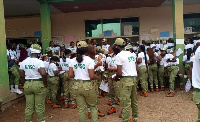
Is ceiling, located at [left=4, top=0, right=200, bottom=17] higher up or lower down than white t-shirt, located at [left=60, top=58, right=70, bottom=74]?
higher up

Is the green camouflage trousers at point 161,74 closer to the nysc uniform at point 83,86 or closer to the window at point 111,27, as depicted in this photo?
the window at point 111,27

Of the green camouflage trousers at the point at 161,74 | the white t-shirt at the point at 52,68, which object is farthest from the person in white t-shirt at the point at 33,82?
the green camouflage trousers at the point at 161,74

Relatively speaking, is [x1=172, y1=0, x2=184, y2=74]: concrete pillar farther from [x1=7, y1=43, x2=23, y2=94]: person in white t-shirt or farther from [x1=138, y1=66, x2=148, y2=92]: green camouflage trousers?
[x1=7, y1=43, x2=23, y2=94]: person in white t-shirt

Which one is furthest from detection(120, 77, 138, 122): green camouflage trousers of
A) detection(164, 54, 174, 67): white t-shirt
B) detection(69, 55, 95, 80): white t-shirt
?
detection(164, 54, 174, 67): white t-shirt

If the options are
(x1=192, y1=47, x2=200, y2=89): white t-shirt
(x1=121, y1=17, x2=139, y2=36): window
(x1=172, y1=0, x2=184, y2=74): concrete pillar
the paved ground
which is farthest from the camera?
(x1=121, y1=17, x2=139, y2=36): window

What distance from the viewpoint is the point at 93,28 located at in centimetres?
1160

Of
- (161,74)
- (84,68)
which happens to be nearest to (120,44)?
A: (84,68)

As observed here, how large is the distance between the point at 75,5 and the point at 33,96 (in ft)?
21.3

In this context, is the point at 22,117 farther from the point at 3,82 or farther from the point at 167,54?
the point at 167,54

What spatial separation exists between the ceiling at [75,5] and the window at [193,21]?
775 mm

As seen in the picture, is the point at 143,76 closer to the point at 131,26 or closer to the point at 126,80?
the point at 126,80

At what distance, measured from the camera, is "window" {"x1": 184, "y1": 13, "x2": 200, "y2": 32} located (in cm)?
1099

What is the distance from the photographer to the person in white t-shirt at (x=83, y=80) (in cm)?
367

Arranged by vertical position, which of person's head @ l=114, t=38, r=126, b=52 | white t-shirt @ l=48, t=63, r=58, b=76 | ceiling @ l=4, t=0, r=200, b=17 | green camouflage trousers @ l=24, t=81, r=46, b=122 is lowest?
green camouflage trousers @ l=24, t=81, r=46, b=122
